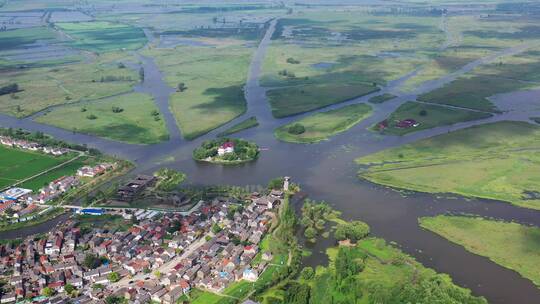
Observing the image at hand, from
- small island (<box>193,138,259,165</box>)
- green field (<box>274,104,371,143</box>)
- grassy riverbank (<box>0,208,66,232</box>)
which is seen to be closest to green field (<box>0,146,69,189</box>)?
grassy riverbank (<box>0,208,66,232</box>)

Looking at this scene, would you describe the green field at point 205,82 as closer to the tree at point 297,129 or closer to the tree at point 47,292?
the tree at point 297,129

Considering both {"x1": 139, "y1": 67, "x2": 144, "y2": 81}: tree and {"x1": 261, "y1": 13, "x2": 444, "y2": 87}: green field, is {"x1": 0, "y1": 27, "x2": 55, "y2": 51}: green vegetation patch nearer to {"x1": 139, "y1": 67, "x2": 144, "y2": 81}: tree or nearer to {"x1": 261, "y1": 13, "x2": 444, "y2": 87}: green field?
{"x1": 139, "y1": 67, "x2": 144, "y2": 81}: tree

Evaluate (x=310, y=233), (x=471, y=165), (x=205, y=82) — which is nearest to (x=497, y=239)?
(x=310, y=233)

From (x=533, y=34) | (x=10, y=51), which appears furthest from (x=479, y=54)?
(x=10, y=51)

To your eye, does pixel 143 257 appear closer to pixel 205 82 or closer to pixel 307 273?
pixel 307 273

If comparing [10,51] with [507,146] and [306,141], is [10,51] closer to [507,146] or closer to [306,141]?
[306,141]

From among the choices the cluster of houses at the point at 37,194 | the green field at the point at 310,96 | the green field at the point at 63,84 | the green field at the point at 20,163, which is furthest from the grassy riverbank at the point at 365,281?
the green field at the point at 63,84

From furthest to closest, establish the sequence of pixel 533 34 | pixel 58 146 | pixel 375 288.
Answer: pixel 533 34, pixel 58 146, pixel 375 288
